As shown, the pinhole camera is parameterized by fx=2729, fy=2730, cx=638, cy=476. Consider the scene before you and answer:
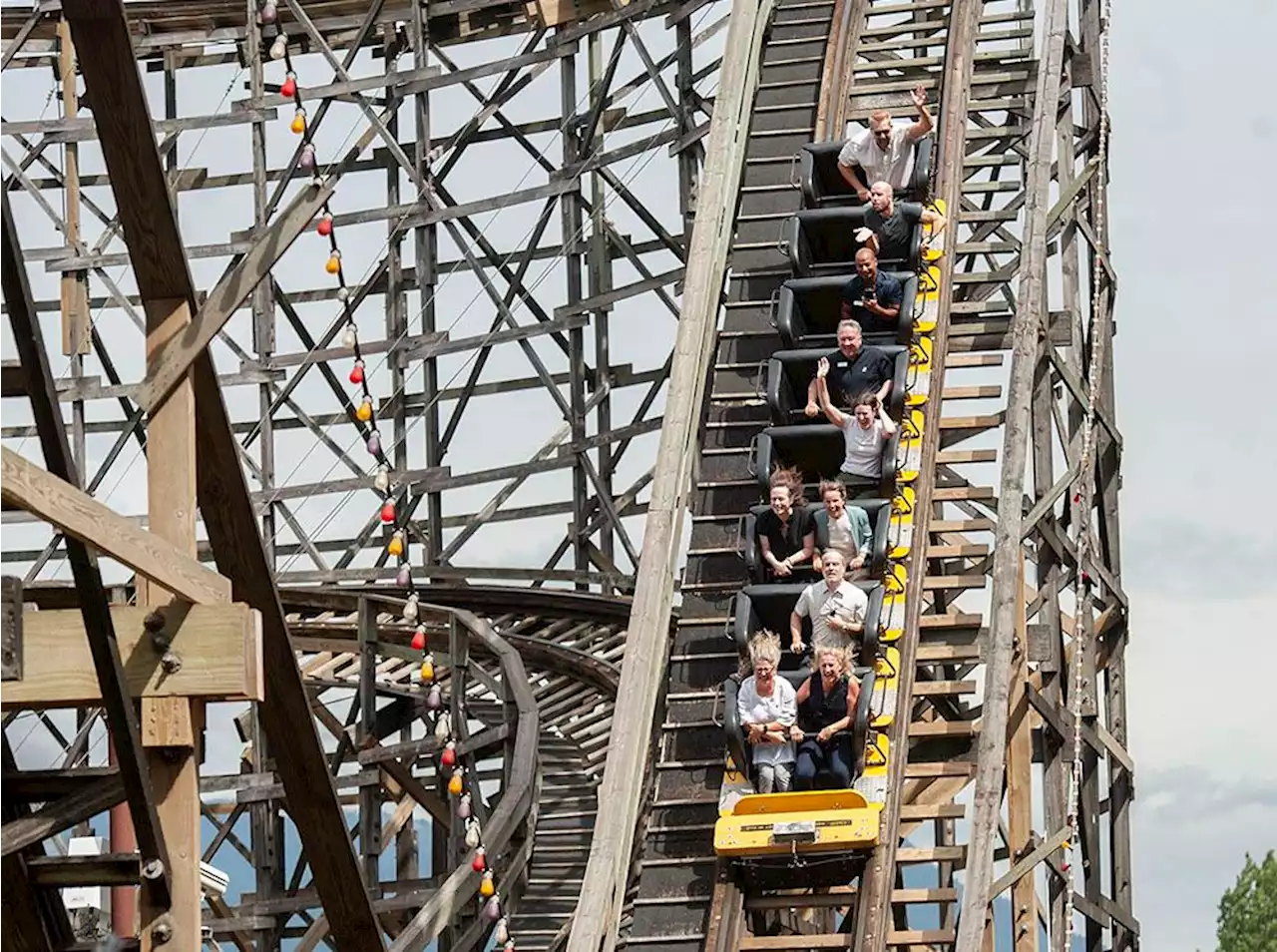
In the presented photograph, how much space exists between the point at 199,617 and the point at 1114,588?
7.12 meters

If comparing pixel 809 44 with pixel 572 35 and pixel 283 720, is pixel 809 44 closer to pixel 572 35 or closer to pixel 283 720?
pixel 572 35

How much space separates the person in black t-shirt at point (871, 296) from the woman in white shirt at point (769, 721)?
2.08 meters

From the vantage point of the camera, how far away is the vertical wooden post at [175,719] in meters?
6.56

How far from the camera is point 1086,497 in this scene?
1259cm

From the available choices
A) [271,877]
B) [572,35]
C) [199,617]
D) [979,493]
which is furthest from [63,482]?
[572,35]

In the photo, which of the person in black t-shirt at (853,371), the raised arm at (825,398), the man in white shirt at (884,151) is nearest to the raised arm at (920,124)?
the man in white shirt at (884,151)

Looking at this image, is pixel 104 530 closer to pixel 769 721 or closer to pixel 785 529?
pixel 769 721

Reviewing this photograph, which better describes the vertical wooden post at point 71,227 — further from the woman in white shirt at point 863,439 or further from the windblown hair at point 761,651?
the windblown hair at point 761,651

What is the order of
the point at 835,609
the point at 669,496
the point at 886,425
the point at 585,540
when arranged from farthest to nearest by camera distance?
the point at 585,540
the point at 886,425
the point at 669,496
the point at 835,609

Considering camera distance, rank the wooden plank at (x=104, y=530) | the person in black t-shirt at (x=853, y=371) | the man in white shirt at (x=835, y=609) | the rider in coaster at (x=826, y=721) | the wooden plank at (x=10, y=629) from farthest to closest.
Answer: the person in black t-shirt at (x=853, y=371) < the man in white shirt at (x=835, y=609) < the rider in coaster at (x=826, y=721) < the wooden plank at (x=10, y=629) < the wooden plank at (x=104, y=530)

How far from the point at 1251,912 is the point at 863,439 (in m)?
26.3

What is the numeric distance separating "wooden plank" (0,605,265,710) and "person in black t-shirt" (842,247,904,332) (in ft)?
18.0

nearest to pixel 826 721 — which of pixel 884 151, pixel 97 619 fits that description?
pixel 884 151

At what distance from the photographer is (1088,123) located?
1377cm
